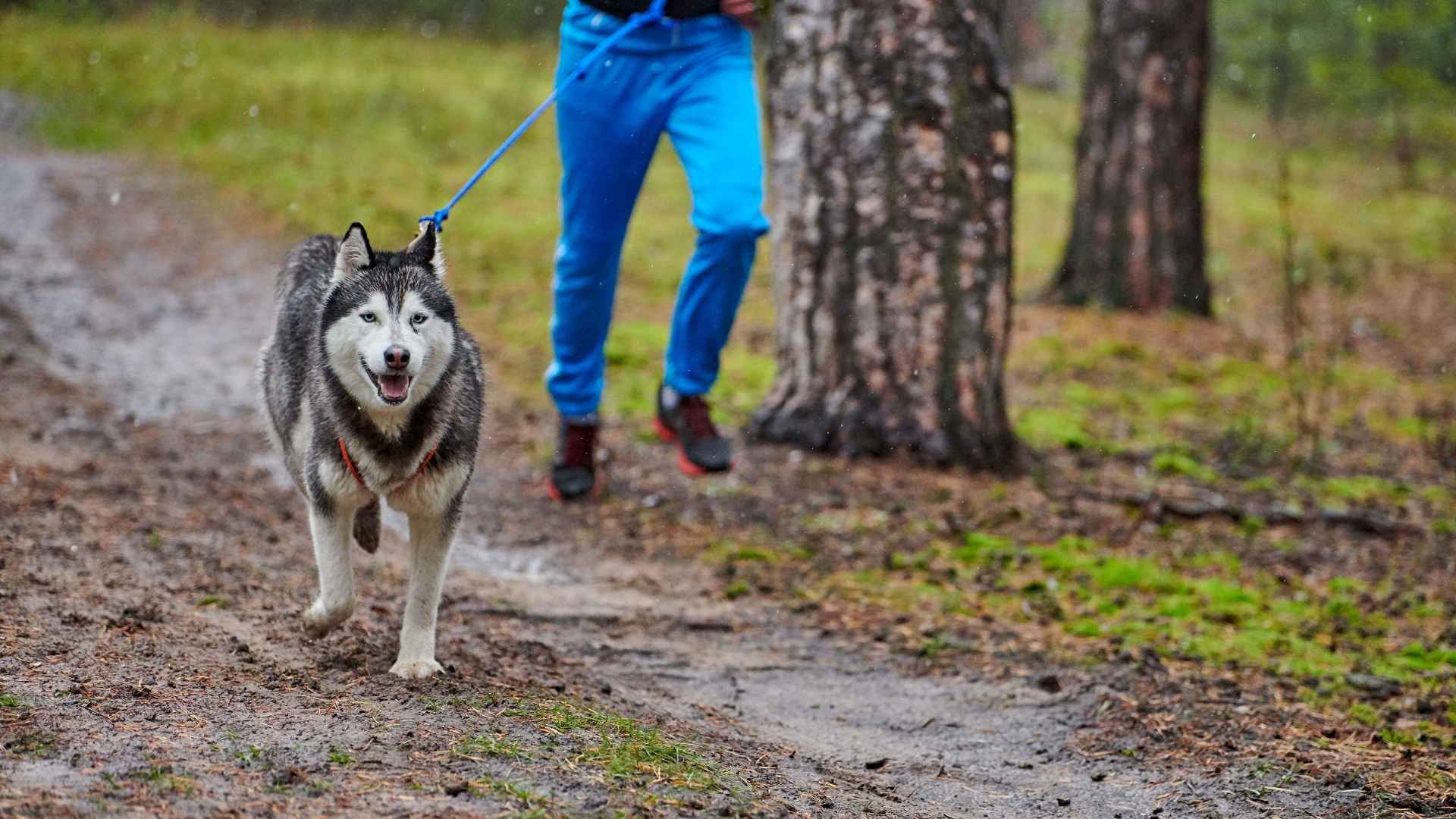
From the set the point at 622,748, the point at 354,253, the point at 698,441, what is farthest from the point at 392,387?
the point at 698,441

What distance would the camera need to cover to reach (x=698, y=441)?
6102mm

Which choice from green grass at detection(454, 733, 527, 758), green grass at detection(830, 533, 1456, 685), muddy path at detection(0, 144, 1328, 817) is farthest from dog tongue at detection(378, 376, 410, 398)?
green grass at detection(830, 533, 1456, 685)

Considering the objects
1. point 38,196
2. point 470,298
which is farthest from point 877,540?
point 38,196

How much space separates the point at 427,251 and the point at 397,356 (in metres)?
0.46

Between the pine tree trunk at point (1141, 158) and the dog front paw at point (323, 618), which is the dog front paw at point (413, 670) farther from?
the pine tree trunk at point (1141, 158)

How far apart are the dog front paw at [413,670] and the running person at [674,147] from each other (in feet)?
7.62

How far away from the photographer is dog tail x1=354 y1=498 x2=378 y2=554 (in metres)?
4.65

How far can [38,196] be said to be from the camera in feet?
46.9

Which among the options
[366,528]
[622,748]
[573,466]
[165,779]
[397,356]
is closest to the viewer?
[165,779]

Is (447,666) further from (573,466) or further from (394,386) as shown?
(573,466)

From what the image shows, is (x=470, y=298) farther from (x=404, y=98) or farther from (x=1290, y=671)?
(x=404, y=98)

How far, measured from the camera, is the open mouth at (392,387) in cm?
361

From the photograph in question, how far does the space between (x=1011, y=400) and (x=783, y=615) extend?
3.57 meters

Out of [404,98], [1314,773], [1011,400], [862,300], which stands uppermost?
[404,98]
